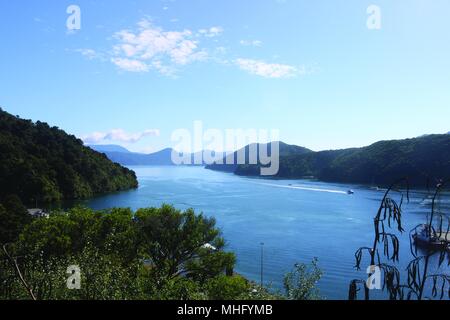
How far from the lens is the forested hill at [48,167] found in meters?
80.5

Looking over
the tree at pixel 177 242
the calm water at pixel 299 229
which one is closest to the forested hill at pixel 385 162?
the calm water at pixel 299 229

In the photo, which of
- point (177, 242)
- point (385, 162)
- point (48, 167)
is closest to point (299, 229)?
point (177, 242)

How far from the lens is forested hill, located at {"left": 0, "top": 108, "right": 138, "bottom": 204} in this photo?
80500 millimetres

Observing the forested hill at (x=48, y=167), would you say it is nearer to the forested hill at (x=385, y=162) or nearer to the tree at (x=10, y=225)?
the tree at (x=10, y=225)

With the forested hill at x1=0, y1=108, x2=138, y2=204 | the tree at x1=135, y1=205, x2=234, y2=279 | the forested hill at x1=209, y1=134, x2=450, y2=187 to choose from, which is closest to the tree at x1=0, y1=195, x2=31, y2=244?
the tree at x1=135, y1=205, x2=234, y2=279

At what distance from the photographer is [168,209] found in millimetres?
26953

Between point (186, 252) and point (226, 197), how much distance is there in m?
60.1

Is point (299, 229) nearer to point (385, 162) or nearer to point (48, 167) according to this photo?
point (48, 167)

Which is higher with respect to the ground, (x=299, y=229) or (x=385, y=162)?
(x=385, y=162)

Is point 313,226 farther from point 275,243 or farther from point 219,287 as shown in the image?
point 219,287

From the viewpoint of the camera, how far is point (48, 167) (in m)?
90.5

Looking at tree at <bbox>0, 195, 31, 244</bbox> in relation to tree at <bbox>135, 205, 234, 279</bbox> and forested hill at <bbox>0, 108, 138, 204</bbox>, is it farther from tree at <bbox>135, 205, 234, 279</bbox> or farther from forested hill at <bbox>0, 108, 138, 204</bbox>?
forested hill at <bbox>0, 108, 138, 204</bbox>

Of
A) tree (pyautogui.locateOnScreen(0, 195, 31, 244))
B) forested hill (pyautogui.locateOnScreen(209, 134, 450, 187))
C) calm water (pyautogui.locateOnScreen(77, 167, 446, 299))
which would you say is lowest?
calm water (pyautogui.locateOnScreen(77, 167, 446, 299))
